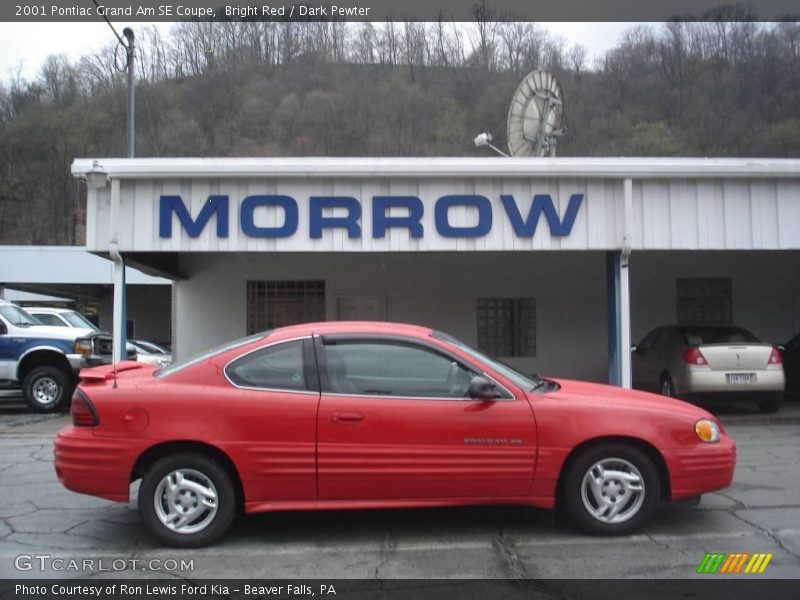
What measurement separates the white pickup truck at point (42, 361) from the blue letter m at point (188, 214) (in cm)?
357

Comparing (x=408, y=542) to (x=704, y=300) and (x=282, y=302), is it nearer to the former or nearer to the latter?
(x=282, y=302)

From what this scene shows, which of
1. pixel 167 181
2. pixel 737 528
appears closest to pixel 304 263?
pixel 167 181

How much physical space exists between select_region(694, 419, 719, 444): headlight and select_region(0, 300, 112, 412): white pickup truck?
1063 centimetres

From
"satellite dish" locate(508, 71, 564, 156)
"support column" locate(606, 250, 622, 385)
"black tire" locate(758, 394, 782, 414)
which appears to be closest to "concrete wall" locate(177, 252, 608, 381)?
"satellite dish" locate(508, 71, 564, 156)

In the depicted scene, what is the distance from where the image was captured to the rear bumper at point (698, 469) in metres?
4.92

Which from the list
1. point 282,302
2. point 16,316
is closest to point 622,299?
point 282,302

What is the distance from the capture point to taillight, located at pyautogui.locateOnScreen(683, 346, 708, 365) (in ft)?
35.0

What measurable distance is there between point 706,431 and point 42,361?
11723 mm

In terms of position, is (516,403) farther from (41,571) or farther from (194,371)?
(41,571)

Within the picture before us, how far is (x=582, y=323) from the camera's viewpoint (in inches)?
593

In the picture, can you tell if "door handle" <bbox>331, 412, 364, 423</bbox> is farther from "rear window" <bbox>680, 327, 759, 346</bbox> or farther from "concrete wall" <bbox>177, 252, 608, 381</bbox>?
"concrete wall" <bbox>177, 252, 608, 381</bbox>
